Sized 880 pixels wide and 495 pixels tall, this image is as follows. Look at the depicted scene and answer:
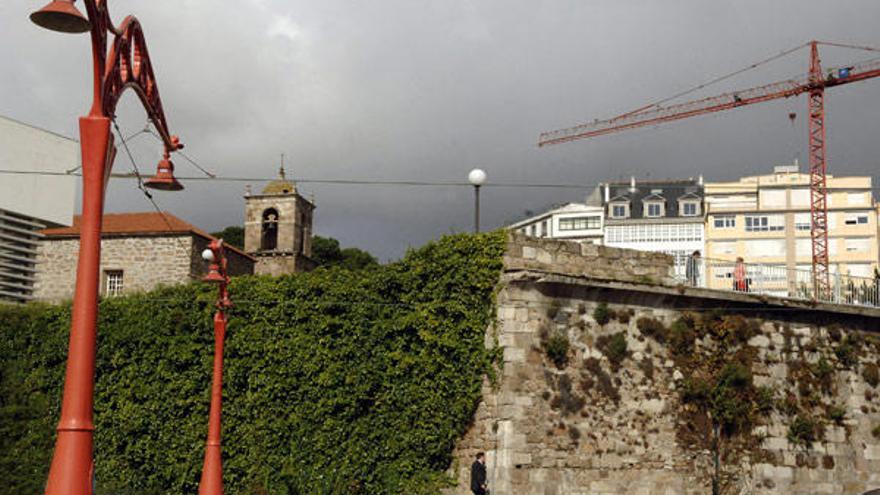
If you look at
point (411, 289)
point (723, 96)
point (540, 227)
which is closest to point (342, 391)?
point (411, 289)

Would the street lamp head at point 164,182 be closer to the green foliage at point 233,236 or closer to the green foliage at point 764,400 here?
the green foliage at point 764,400

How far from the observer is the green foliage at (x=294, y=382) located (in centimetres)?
1783

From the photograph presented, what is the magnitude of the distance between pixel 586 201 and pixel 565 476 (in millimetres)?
64739

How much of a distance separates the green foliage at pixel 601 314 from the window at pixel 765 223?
56132 millimetres

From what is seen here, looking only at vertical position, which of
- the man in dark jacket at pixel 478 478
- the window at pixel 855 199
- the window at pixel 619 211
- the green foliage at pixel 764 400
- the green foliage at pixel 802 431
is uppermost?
the window at pixel 855 199

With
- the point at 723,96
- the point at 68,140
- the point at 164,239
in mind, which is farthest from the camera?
the point at 723,96

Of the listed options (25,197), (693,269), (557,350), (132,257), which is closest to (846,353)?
(693,269)

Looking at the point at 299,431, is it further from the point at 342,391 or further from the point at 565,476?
the point at 565,476

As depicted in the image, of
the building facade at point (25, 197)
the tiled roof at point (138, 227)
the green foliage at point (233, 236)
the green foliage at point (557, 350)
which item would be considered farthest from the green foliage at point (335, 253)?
the green foliage at point (557, 350)

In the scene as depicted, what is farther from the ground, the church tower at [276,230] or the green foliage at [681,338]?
the church tower at [276,230]

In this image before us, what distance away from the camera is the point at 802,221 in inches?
2753

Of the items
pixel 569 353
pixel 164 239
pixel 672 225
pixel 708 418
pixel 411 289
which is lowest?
pixel 708 418

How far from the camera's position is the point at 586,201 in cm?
8075

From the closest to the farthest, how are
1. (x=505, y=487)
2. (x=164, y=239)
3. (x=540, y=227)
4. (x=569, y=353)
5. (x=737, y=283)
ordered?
(x=505, y=487) → (x=569, y=353) → (x=737, y=283) → (x=164, y=239) → (x=540, y=227)
